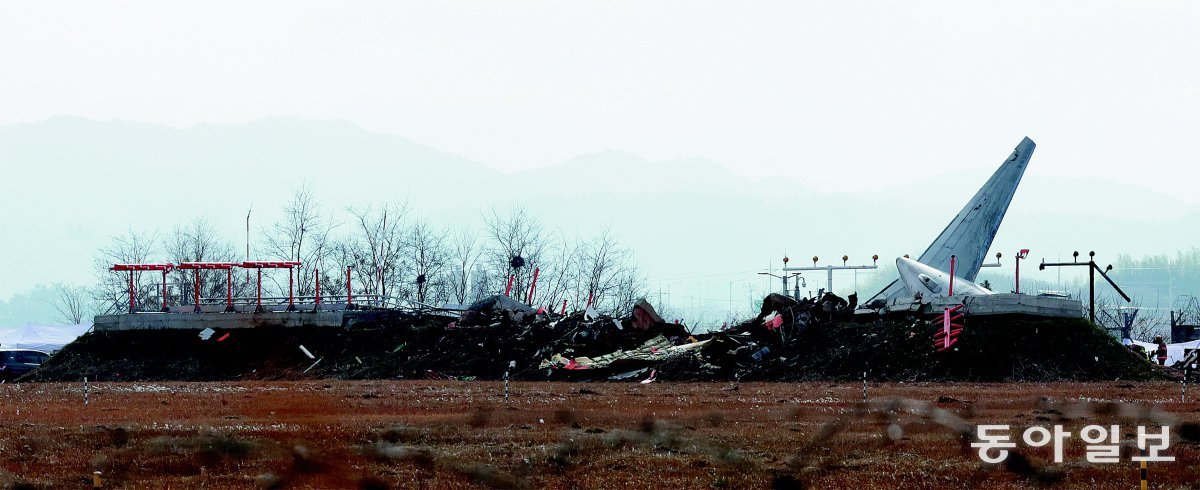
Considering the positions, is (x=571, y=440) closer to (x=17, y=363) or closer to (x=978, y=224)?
(x=17, y=363)

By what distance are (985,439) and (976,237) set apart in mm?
48601

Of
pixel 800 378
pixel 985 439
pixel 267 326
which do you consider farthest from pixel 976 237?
pixel 985 439

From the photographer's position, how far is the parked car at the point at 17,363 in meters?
57.5

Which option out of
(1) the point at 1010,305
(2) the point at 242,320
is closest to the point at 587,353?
(1) the point at 1010,305

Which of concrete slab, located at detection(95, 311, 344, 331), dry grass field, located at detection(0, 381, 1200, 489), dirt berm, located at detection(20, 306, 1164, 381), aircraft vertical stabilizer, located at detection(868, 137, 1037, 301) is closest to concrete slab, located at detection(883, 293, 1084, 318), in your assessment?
dirt berm, located at detection(20, 306, 1164, 381)

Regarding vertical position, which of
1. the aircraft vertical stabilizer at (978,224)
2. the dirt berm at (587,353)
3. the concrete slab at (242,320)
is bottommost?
the dirt berm at (587,353)

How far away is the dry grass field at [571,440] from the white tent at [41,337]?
4666 cm

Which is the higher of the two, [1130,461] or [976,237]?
[976,237]

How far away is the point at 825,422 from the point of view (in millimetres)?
26609

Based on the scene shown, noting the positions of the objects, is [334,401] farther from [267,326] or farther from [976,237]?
[976,237]

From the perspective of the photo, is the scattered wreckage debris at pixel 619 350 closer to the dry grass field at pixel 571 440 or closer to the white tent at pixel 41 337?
the dry grass field at pixel 571 440

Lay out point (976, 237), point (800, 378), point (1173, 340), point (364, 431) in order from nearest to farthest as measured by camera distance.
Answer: point (364, 431)
point (800, 378)
point (976, 237)
point (1173, 340)

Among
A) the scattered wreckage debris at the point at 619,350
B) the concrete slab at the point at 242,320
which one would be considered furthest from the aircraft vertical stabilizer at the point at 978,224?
the concrete slab at the point at 242,320

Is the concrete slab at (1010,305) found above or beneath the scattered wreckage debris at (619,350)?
above
